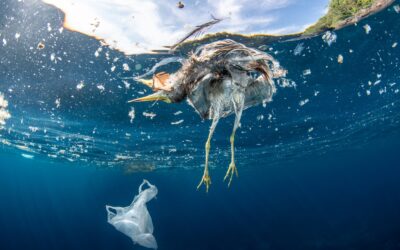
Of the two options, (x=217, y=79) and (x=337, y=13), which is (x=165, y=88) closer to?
(x=217, y=79)

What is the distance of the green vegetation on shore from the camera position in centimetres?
806

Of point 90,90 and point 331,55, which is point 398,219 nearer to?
point 331,55

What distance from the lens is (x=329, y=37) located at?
1029 centimetres

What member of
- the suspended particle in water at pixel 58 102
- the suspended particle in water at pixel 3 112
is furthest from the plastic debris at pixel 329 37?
the suspended particle in water at pixel 3 112

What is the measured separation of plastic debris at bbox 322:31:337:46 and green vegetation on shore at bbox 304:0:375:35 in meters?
0.46

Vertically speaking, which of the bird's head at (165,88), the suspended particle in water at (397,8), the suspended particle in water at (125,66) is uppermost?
the suspended particle in water at (397,8)

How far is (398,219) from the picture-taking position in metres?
43.2

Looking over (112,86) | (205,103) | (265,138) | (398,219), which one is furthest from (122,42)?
(398,219)

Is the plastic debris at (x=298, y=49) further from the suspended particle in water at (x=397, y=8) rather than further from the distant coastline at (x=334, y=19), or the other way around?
the suspended particle in water at (x=397, y=8)

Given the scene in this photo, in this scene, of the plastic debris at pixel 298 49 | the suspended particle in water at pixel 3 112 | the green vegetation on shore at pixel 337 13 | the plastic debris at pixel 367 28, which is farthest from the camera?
the suspended particle in water at pixel 3 112

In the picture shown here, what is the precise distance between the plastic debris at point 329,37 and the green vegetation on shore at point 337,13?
457mm

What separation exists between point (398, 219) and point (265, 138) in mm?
30148

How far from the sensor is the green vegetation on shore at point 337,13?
26.5ft

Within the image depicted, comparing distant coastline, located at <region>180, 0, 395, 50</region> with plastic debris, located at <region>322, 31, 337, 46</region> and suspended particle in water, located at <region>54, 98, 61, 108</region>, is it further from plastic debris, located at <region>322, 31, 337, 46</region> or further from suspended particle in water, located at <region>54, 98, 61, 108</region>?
suspended particle in water, located at <region>54, 98, 61, 108</region>
